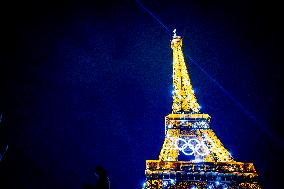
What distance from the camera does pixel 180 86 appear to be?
21.0 meters

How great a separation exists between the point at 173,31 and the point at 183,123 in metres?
11.4

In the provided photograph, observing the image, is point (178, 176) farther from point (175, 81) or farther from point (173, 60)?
point (173, 60)

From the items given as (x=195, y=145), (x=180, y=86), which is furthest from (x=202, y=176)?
(x=180, y=86)

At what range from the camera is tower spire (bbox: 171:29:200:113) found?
1894 cm

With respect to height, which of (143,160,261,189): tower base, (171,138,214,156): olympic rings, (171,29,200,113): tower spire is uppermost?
(171,29,200,113): tower spire

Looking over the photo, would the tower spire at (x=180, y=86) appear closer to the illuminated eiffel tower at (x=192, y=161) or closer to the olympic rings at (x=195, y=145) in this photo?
the illuminated eiffel tower at (x=192, y=161)

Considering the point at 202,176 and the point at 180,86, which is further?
the point at 180,86

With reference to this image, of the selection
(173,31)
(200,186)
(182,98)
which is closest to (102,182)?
(200,186)

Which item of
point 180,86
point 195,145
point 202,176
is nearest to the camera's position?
point 202,176

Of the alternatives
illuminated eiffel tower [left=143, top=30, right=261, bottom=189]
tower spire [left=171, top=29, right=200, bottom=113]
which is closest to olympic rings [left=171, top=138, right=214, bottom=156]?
illuminated eiffel tower [left=143, top=30, right=261, bottom=189]

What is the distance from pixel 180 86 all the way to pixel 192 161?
8720 mm

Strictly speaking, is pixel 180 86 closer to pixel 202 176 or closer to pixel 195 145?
pixel 195 145

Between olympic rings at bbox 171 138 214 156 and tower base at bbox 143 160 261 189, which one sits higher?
olympic rings at bbox 171 138 214 156

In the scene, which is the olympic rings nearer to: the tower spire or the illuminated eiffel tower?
the illuminated eiffel tower
